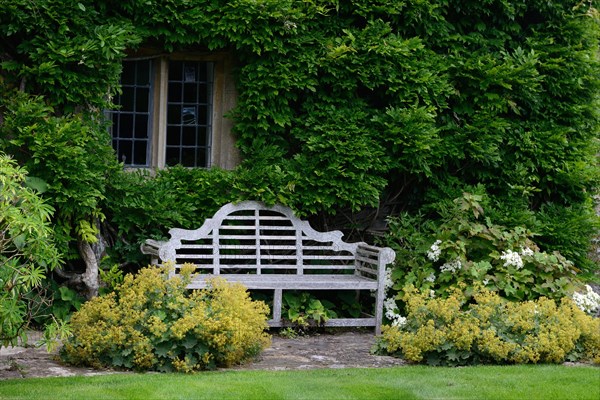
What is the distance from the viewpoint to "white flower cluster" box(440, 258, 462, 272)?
8.91 meters

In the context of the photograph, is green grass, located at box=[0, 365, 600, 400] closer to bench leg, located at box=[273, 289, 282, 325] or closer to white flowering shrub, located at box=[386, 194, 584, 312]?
bench leg, located at box=[273, 289, 282, 325]

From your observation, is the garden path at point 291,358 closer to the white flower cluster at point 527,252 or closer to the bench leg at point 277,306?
the bench leg at point 277,306

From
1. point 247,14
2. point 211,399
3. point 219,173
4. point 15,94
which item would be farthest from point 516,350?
point 15,94

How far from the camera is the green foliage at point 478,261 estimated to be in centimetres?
885

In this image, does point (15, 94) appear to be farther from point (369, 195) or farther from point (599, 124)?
point (599, 124)

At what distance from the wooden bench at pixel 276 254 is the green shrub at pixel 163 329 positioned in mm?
1408

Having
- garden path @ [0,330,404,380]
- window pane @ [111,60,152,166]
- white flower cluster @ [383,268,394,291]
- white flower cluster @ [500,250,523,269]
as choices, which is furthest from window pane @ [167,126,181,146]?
white flower cluster @ [500,250,523,269]

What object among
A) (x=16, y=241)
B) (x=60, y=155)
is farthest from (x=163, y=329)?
(x=60, y=155)

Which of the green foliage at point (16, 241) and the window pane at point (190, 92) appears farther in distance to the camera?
the window pane at point (190, 92)

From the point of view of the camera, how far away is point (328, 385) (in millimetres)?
Answer: 6359

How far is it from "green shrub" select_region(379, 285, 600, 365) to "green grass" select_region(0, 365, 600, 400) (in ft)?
0.99

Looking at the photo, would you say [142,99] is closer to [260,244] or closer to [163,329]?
[260,244]

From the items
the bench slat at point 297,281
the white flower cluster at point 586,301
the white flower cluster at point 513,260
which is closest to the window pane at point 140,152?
the bench slat at point 297,281

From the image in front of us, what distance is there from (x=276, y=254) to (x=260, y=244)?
8.2 inches
